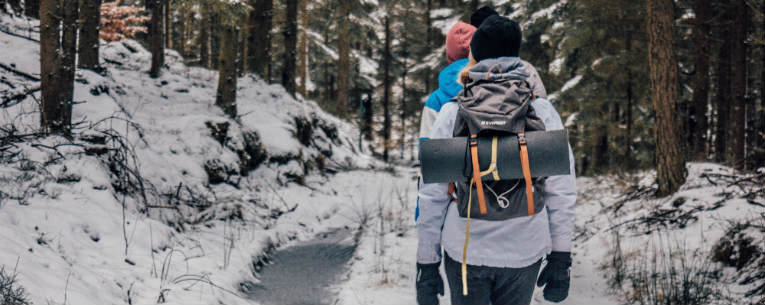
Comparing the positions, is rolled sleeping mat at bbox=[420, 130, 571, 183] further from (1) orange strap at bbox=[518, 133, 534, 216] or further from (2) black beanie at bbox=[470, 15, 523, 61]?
(2) black beanie at bbox=[470, 15, 523, 61]

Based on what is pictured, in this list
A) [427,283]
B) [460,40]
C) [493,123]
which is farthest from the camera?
[460,40]

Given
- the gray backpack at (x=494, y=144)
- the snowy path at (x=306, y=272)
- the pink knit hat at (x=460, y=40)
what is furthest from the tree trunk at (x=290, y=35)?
the gray backpack at (x=494, y=144)

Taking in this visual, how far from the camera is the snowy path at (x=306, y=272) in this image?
5625 mm

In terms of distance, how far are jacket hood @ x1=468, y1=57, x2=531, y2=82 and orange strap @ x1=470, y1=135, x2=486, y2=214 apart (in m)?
0.38

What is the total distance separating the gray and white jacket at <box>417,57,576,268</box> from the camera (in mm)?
2383

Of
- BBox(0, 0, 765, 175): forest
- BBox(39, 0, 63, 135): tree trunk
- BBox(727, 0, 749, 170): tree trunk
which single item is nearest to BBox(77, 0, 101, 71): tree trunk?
BBox(0, 0, 765, 175): forest

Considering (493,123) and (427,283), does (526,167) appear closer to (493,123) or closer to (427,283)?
(493,123)

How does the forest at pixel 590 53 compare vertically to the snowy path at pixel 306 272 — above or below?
above

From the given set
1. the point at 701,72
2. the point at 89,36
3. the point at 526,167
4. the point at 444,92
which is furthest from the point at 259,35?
the point at 526,167

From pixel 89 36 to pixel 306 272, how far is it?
8.06m

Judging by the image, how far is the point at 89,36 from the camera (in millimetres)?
10492

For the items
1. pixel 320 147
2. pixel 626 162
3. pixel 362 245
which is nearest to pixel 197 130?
pixel 362 245

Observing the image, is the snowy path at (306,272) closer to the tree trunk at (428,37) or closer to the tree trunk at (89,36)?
the tree trunk at (89,36)

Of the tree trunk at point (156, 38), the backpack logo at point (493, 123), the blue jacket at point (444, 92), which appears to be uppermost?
the tree trunk at point (156, 38)
